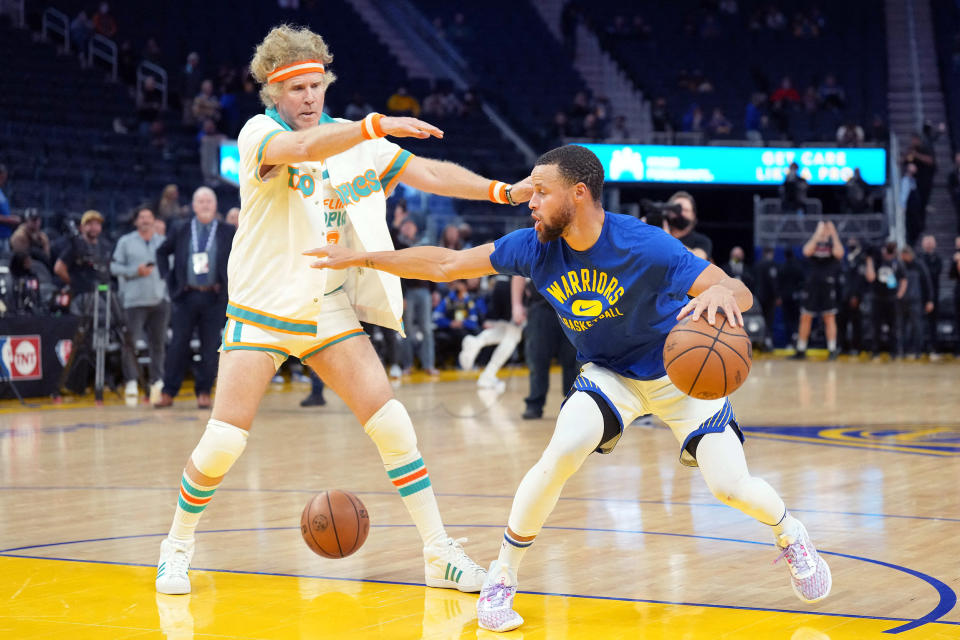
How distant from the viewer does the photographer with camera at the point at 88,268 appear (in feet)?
42.7

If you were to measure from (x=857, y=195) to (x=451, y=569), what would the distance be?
22596 millimetres

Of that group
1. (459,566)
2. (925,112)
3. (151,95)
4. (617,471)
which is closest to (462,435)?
(617,471)

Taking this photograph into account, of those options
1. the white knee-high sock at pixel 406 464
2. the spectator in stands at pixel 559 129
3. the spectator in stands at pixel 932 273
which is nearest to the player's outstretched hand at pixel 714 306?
the white knee-high sock at pixel 406 464

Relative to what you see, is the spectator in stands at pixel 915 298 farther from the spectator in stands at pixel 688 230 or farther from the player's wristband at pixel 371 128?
the player's wristband at pixel 371 128

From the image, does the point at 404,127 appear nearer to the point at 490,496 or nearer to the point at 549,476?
the point at 549,476

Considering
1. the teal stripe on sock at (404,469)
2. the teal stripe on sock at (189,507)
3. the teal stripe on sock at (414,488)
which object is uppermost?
the teal stripe on sock at (404,469)

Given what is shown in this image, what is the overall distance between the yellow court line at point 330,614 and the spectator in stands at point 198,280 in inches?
270

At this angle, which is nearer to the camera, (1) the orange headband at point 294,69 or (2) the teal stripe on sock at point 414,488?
(1) the orange headband at point 294,69

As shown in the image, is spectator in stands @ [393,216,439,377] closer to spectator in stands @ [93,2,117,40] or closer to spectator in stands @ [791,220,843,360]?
spectator in stands @ [791,220,843,360]

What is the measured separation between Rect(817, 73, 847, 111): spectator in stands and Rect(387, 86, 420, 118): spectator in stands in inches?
387

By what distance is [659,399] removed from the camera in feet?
15.3

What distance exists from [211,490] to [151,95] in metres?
19.9

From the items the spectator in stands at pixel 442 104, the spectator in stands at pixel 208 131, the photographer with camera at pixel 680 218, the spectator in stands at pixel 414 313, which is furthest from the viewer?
the spectator in stands at pixel 442 104

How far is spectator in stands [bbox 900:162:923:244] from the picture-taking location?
25.8 metres
